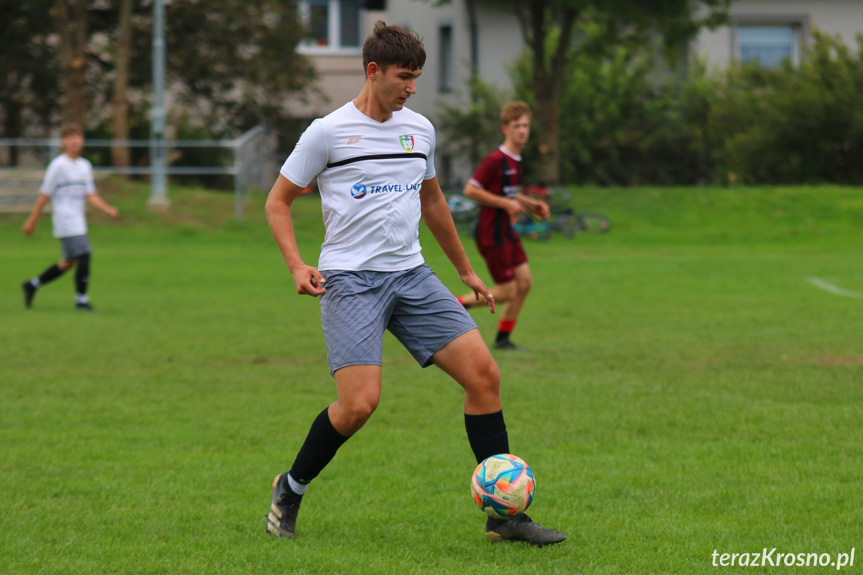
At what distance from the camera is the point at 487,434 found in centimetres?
450

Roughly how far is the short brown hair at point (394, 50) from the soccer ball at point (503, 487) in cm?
165

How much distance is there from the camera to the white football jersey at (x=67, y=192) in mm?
12867

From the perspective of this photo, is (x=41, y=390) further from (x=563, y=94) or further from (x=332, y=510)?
(x=563, y=94)

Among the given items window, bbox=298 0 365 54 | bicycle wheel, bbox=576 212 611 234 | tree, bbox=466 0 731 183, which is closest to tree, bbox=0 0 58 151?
window, bbox=298 0 365 54

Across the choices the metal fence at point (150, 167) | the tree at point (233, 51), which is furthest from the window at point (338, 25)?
the metal fence at point (150, 167)

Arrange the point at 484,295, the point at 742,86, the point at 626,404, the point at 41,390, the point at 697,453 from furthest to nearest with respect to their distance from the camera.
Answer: the point at 742,86
the point at 41,390
the point at 626,404
the point at 697,453
the point at 484,295

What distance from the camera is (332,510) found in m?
4.94

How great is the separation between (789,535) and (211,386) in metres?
4.90

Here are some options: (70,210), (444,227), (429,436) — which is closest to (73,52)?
(70,210)

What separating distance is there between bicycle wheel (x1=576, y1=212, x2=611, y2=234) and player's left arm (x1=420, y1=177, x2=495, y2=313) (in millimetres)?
20203

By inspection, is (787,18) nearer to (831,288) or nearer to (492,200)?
(831,288)

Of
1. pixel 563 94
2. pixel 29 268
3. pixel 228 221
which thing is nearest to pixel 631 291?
pixel 29 268

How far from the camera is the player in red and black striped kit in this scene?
370 inches

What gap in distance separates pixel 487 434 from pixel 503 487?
275 millimetres
